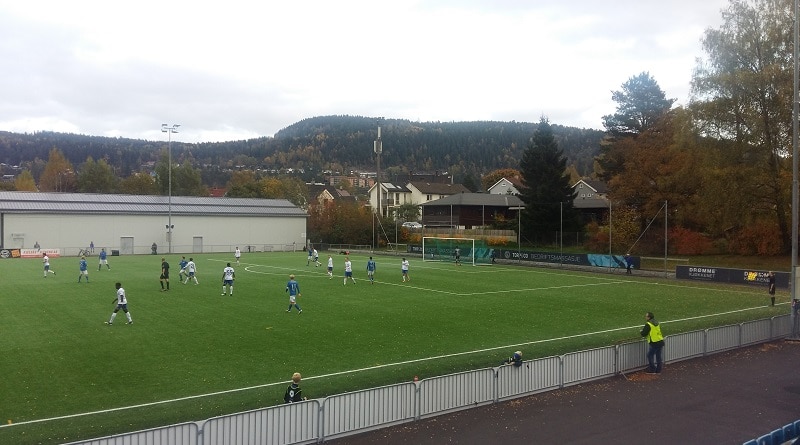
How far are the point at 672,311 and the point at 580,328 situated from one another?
727cm

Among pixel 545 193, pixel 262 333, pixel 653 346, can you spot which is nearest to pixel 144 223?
pixel 545 193

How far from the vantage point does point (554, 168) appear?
242 feet

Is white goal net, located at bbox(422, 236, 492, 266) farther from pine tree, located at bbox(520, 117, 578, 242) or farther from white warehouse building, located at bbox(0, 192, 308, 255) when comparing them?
white warehouse building, located at bbox(0, 192, 308, 255)

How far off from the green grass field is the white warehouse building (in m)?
23.6

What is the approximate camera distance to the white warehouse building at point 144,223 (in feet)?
Result: 205

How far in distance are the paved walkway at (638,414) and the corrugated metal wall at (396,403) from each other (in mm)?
237

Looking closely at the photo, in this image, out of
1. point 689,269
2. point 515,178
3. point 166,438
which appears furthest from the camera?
point 515,178

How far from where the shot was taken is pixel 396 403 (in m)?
12.9

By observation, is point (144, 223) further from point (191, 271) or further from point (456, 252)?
point (191, 271)

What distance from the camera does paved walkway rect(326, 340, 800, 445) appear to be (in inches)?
481

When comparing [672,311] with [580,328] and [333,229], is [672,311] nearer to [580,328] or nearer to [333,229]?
[580,328]

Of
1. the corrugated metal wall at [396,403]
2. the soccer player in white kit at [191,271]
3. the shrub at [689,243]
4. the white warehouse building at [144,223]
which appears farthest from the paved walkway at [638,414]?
the white warehouse building at [144,223]

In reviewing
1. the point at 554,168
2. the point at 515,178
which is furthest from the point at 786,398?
the point at 515,178

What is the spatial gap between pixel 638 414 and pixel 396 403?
528 centimetres
